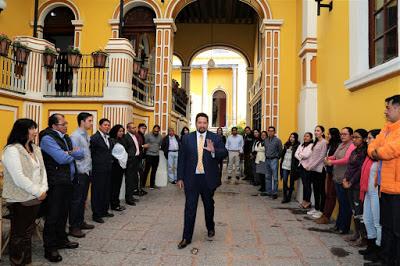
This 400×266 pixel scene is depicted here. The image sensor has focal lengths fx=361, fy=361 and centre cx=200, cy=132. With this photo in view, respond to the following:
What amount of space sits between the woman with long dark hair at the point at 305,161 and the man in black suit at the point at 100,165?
3.52 meters

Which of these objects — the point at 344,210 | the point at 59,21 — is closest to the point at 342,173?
the point at 344,210

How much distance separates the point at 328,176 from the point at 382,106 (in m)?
1.49

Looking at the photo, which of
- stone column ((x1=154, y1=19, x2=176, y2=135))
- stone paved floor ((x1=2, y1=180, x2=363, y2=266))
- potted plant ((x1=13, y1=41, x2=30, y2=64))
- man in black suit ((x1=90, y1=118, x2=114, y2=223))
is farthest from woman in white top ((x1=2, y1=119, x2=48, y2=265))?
stone column ((x1=154, y1=19, x2=176, y2=135))

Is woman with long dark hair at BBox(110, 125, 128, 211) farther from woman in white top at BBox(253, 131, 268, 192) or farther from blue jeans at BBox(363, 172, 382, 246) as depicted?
blue jeans at BBox(363, 172, 382, 246)

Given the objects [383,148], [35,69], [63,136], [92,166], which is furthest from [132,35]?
[383,148]

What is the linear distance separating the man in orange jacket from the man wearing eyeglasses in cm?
334

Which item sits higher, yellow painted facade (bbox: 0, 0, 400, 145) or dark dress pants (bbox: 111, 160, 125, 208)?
yellow painted facade (bbox: 0, 0, 400, 145)

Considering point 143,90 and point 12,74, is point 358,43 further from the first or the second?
point 12,74

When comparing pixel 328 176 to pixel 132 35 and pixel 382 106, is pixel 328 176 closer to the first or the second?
pixel 382 106

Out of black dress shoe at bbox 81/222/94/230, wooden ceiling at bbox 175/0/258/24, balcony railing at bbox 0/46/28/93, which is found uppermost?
wooden ceiling at bbox 175/0/258/24

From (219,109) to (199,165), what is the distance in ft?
76.9

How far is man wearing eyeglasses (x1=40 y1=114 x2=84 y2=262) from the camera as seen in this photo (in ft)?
13.1

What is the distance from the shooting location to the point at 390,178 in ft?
11.4

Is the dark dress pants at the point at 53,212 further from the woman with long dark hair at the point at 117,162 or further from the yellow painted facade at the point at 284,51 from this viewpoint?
the yellow painted facade at the point at 284,51
